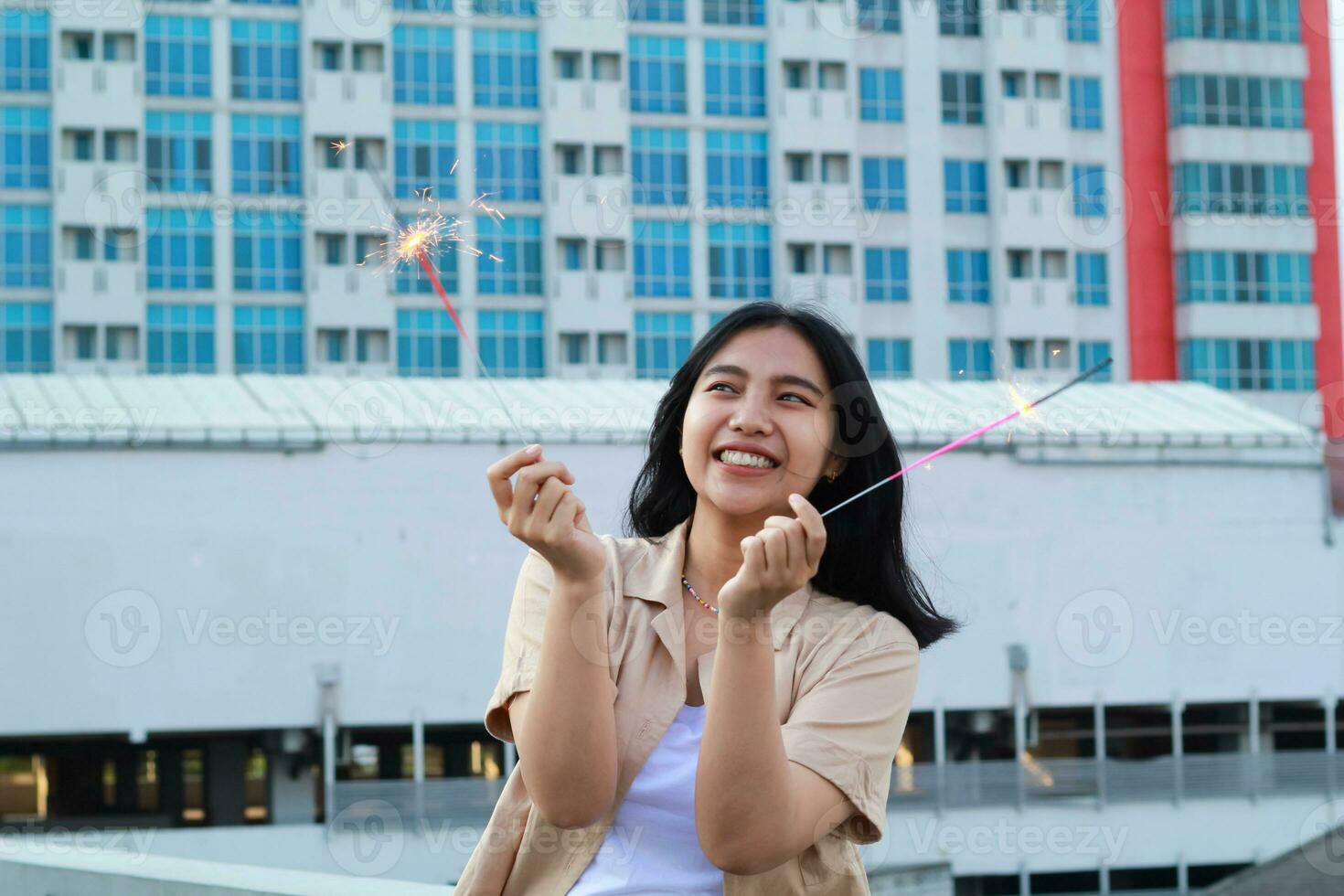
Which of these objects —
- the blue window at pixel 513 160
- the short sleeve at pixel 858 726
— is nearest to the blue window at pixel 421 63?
the blue window at pixel 513 160

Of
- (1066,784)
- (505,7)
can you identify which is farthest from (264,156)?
(1066,784)

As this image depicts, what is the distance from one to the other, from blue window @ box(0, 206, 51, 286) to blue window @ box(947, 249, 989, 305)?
22.2m

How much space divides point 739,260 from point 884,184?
14.8 feet

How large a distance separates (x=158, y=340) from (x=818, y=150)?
55.3 feet

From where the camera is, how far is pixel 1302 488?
29422 mm

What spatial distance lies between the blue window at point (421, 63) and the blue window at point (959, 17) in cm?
1283

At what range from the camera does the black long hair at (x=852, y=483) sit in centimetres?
290

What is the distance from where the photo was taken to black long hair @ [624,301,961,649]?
290 cm

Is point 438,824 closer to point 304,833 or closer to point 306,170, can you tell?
point 304,833

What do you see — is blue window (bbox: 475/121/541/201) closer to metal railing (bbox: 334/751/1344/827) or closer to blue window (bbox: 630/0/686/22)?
blue window (bbox: 630/0/686/22)

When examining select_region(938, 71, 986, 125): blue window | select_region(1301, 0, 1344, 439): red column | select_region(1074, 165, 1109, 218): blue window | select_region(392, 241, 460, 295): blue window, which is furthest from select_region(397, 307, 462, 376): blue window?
select_region(1301, 0, 1344, 439): red column

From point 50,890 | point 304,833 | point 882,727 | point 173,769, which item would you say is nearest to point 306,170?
point 173,769

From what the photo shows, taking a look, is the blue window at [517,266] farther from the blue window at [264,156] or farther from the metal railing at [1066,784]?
the metal railing at [1066,784]

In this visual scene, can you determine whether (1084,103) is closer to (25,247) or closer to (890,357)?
(890,357)
